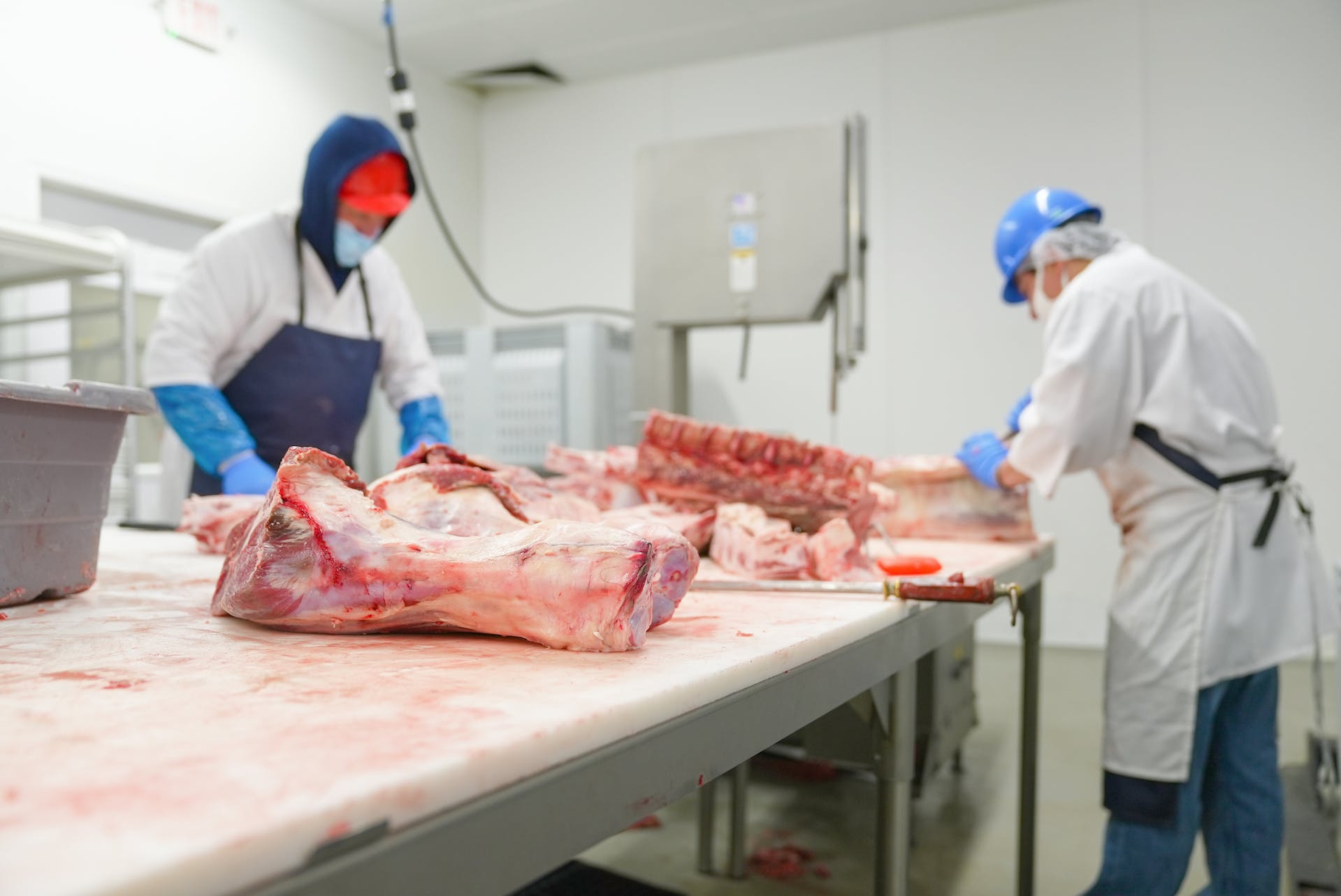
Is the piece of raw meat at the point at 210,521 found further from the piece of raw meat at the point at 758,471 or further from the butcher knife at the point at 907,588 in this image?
the butcher knife at the point at 907,588

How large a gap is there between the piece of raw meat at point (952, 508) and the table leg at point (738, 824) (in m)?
0.82

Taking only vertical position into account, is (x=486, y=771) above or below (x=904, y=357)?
below

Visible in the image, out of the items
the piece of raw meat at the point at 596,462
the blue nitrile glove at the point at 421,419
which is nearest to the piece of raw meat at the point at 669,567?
the piece of raw meat at the point at 596,462

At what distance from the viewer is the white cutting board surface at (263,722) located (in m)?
0.40

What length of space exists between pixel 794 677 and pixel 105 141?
4173 mm

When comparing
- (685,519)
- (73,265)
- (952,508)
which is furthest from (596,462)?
(73,265)

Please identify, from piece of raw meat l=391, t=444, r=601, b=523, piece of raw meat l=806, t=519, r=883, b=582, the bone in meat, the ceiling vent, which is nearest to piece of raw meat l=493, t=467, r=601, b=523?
piece of raw meat l=391, t=444, r=601, b=523

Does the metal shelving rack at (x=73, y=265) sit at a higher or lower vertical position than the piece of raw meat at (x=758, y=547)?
higher

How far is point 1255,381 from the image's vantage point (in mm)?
2203

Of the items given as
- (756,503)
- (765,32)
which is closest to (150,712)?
(756,503)

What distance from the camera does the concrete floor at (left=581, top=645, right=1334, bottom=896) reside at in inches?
98.7

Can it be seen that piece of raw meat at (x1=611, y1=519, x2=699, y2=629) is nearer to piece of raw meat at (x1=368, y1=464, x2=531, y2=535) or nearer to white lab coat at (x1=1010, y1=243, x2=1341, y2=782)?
piece of raw meat at (x1=368, y1=464, x2=531, y2=535)

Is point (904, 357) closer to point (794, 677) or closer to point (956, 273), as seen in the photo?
point (956, 273)

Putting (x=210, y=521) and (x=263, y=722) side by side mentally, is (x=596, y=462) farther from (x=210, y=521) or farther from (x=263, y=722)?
(x=263, y=722)
